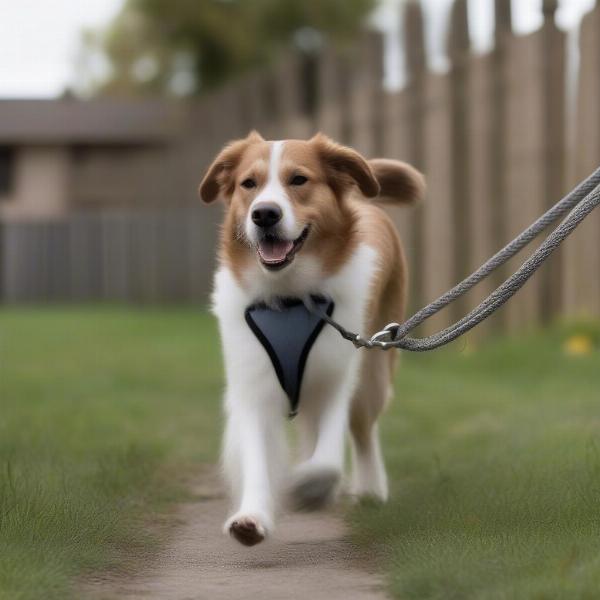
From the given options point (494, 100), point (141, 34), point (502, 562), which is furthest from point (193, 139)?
point (502, 562)

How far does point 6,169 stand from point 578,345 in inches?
787

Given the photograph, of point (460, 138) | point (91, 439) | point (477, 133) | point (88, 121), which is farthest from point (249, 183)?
point (88, 121)

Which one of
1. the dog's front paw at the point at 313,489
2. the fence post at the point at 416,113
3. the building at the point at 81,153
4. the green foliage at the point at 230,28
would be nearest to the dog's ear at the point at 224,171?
the dog's front paw at the point at 313,489

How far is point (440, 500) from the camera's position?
5.44 m

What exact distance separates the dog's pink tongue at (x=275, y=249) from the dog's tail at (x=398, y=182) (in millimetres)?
1380

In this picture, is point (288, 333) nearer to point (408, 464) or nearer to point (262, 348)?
point (262, 348)

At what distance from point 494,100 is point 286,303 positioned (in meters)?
6.70

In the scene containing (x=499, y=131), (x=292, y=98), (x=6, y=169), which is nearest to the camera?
(x=499, y=131)

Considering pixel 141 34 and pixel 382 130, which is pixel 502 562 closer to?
pixel 382 130

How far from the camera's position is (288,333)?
510 centimetres

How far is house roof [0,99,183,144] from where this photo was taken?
26.0 m

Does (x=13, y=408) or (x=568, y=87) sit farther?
(x=568, y=87)

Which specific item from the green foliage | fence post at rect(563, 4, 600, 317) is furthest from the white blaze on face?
the green foliage

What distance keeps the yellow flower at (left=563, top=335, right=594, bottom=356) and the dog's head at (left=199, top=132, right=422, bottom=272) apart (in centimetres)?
493
